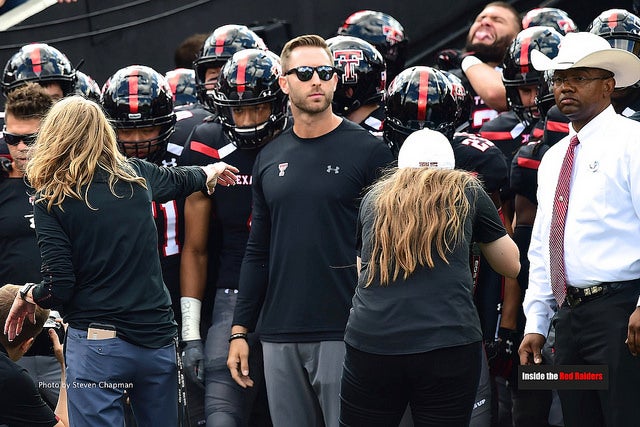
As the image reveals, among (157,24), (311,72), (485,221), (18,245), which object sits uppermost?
(311,72)

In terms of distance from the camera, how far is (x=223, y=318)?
5.94 metres

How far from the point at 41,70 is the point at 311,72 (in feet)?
8.12

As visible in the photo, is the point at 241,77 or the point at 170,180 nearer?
the point at 170,180

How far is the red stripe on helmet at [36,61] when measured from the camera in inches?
290

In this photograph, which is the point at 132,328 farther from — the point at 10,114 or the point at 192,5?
the point at 192,5

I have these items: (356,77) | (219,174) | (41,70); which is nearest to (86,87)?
(41,70)

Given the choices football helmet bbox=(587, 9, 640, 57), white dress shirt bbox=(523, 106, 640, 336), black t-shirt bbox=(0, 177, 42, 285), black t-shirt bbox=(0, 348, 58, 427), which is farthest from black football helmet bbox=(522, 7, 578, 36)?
black t-shirt bbox=(0, 348, 58, 427)

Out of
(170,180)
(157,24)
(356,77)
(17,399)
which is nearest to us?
(17,399)

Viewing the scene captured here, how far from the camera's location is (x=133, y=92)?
641 centimetres

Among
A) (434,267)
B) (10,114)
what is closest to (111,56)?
(10,114)

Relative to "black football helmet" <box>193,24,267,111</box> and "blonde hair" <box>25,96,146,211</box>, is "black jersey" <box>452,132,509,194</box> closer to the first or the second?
"blonde hair" <box>25,96,146,211</box>

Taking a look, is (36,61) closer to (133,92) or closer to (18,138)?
(133,92)

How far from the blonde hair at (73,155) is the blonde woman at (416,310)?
1.17m

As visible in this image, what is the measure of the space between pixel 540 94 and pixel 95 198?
2.55m
